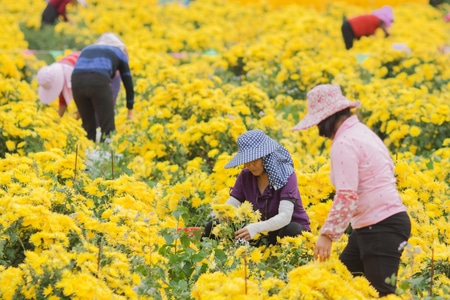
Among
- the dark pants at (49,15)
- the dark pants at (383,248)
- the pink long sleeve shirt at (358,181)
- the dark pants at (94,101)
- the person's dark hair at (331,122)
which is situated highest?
the person's dark hair at (331,122)

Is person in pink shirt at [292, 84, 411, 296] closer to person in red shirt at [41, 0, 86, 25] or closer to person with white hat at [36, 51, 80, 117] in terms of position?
person with white hat at [36, 51, 80, 117]

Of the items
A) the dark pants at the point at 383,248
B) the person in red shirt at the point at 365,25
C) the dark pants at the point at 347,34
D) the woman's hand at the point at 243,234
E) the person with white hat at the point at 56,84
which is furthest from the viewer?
the person in red shirt at the point at 365,25

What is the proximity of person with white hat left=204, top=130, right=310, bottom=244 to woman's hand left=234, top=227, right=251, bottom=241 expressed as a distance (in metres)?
0.16

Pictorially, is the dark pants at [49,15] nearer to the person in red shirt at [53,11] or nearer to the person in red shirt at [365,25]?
the person in red shirt at [53,11]

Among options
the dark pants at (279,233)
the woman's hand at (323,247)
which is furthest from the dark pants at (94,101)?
the woman's hand at (323,247)

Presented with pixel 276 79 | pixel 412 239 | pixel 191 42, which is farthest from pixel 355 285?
pixel 191 42

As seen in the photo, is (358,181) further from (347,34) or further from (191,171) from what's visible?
(347,34)

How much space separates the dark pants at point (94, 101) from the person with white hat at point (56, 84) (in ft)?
1.00

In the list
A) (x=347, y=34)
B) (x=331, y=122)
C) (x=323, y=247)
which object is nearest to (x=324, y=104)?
(x=331, y=122)

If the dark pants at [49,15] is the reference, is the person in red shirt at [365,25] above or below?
below

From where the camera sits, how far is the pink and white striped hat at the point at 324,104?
4.37m

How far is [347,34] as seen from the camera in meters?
14.8

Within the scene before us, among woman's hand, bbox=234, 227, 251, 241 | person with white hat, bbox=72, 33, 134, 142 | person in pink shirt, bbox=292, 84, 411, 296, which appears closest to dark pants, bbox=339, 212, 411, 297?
person in pink shirt, bbox=292, 84, 411, 296

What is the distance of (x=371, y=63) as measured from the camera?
12.4 metres
